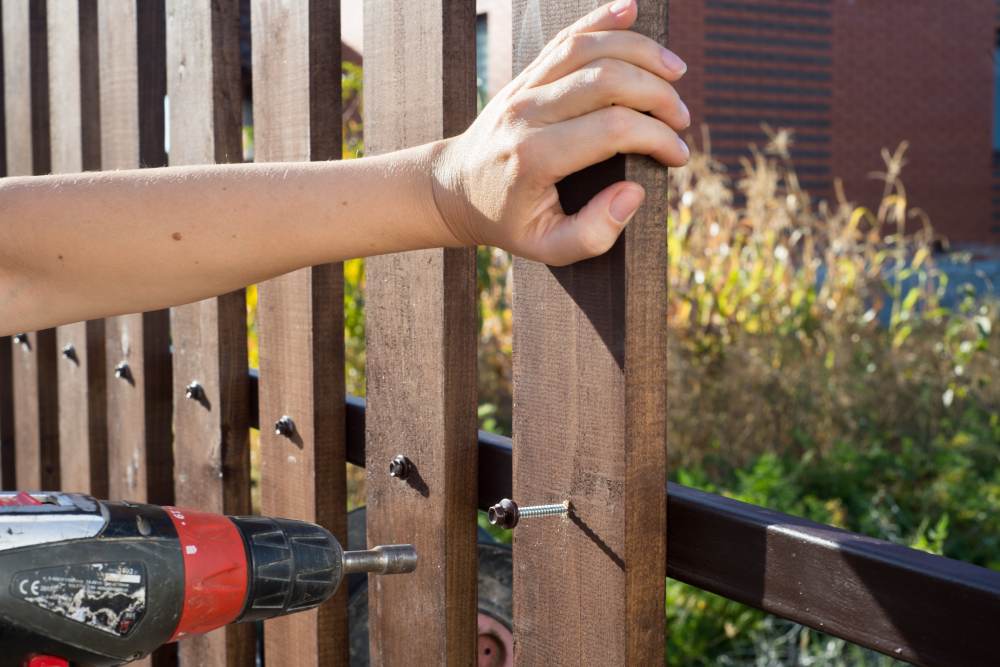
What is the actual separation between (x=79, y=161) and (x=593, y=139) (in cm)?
162

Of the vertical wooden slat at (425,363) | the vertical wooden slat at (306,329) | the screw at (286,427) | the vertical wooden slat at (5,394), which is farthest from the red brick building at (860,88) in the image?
the vertical wooden slat at (425,363)

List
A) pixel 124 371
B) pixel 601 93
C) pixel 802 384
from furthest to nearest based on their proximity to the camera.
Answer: pixel 802 384 → pixel 124 371 → pixel 601 93

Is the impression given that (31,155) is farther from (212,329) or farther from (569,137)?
(569,137)

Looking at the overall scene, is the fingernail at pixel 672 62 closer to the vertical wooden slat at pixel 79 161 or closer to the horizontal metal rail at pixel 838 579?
the horizontal metal rail at pixel 838 579

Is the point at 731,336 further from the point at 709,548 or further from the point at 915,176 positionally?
the point at 915,176

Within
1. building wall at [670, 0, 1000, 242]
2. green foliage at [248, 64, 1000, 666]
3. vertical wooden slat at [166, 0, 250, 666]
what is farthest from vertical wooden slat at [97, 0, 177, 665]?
building wall at [670, 0, 1000, 242]

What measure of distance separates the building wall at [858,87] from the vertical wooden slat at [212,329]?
12.9 m

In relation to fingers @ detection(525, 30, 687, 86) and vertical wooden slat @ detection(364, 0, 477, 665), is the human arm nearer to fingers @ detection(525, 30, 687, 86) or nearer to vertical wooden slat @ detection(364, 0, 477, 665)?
fingers @ detection(525, 30, 687, 86)

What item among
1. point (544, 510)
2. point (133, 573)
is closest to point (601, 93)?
point (544, 510)

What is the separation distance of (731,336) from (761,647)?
7.20 feet

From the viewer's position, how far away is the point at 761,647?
2953 millimetres

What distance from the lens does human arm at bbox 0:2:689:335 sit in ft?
3.20

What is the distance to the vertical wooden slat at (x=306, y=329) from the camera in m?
1.55

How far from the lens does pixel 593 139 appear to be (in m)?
0.97
